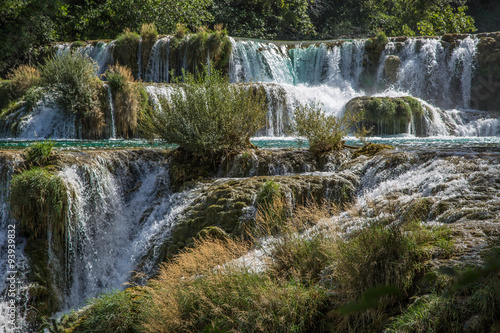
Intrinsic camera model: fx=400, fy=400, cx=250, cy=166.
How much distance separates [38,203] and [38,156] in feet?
3.73

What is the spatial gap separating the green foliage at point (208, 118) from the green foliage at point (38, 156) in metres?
2.24

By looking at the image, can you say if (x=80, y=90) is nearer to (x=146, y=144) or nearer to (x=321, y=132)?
(x=146, y=144)

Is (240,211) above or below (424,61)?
below

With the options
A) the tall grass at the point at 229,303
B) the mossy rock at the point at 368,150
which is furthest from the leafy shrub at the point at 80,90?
the tall grass at the point at 229,303

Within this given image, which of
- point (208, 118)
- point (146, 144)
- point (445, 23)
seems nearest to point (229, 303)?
point (208, 118)

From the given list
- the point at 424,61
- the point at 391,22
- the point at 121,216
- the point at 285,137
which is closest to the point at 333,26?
the point at 391,22

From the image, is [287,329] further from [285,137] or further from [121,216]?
[285,137]

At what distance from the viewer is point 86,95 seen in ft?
40.8

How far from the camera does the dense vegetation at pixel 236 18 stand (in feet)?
64.8

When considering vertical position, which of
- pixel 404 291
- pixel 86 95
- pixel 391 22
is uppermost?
pixel 391 22

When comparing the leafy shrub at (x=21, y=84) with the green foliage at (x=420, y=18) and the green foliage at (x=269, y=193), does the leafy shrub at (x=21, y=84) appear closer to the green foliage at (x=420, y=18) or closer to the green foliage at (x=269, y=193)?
the green foliage at (x=269, y=193)

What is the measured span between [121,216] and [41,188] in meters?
1.58

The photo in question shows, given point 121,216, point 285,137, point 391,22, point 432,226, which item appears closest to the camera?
Answer: point 432,226

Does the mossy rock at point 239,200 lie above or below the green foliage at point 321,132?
below
